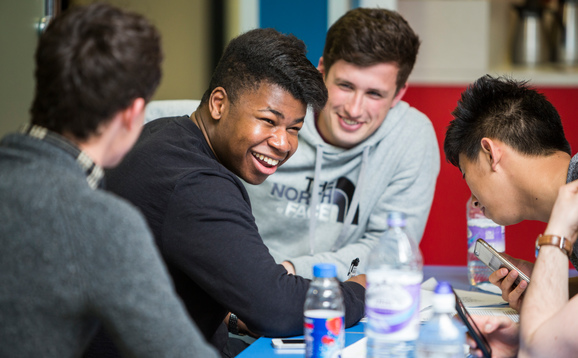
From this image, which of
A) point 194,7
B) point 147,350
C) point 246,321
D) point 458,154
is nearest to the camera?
point 147,350

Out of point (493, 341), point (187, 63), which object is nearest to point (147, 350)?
point (493, 341)

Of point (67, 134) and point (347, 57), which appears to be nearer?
point (67, 134)

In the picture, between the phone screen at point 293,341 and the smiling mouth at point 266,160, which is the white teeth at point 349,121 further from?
the phone screen at point 293,341

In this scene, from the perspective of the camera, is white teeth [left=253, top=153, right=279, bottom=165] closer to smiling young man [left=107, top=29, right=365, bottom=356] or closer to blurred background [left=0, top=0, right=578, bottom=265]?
smiling young man [left=107, top=29, right=365, bottom=356]

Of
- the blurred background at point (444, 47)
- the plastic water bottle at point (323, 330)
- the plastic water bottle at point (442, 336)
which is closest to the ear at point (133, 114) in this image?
the plastic water bottle at point (323, 330)

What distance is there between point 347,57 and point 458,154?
1.91ft

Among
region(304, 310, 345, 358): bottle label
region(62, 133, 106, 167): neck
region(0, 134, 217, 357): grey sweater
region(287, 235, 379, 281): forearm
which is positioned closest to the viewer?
region(0, 134, 217, 357): grey sweater

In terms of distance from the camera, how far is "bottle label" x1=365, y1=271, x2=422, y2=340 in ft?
3.01

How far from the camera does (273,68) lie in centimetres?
139

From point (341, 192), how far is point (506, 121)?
0.72 metres

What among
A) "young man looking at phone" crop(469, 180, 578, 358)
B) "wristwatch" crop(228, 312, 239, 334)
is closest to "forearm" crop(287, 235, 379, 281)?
"wristwatch" crop(228, 312, 239, 334)

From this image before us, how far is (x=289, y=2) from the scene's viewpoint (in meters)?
3.08

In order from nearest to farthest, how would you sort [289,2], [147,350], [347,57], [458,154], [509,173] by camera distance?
[147,350] < [509,173] < [458,154] < [347,57] < [289,2]

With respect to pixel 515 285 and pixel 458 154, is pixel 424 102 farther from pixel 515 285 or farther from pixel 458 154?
pixel 515 285
